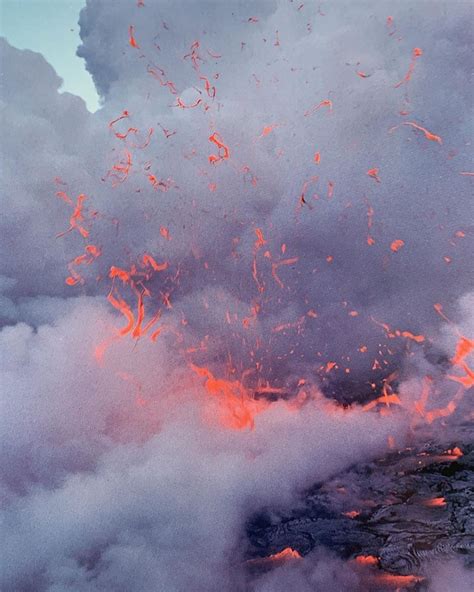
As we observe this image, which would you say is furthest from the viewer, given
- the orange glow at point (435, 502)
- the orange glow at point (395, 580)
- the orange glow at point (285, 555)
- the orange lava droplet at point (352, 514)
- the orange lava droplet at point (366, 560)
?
the orange glow at point (435, 502)

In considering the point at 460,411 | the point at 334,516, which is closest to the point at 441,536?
the point at 334,516

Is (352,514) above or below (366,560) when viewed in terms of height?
above

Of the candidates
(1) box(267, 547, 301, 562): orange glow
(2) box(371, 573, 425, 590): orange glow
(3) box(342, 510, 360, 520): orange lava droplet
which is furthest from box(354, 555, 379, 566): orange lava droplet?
(3) box(342, 510, 360, 520): orange lava droplet

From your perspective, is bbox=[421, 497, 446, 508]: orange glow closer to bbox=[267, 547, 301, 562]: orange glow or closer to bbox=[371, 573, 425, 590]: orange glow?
bbox=[371, 573, 425, 590]: orange glow

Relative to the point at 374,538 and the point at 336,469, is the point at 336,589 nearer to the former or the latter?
the point at 374,538

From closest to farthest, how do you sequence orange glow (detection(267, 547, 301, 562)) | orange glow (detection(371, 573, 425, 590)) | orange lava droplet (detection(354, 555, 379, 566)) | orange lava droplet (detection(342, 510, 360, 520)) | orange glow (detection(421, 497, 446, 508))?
1. orange glow (detection(371, 573, 425, 590))
2. orange lava droplet (detection(354, 555, 379, 566))
3. orange glow (detection(267, 547, 301, 562))
4. orange lava droplet (detection(342, 510, 360, 520))
5. orange glow (detection(421, 497, 446, 508))

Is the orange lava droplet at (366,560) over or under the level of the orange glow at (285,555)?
under

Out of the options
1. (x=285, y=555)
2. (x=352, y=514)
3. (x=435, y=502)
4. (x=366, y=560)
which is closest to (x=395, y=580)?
(x=366, y=560)

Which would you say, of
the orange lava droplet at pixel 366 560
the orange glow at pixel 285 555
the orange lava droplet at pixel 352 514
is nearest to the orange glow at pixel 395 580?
the orange lava droplet at pixel 366 560

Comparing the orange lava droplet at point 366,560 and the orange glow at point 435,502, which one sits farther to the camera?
the orange glow at point 435,502

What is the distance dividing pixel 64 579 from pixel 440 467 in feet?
193

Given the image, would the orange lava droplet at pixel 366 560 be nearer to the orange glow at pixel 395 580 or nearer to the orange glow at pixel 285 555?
the orange glow at pixel 395 580

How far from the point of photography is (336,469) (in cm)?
6488

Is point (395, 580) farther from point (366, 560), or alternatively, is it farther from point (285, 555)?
point (285, 555)
